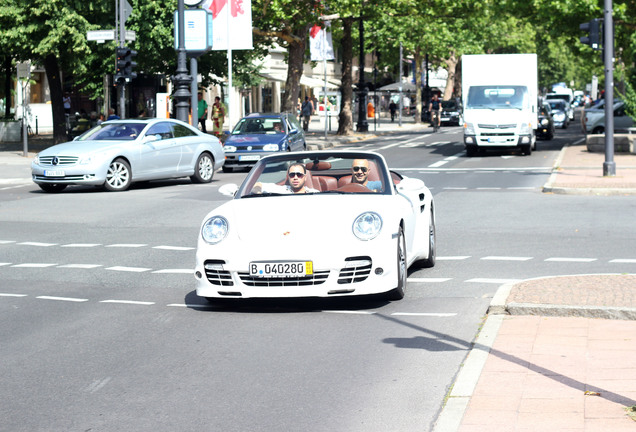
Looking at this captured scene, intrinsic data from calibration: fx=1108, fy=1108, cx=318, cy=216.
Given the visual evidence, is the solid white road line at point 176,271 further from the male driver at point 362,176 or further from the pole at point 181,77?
the pole at point 181,77

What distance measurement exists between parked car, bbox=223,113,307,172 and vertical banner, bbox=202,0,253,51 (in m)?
8.75

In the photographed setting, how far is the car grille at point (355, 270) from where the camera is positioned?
8.75 m

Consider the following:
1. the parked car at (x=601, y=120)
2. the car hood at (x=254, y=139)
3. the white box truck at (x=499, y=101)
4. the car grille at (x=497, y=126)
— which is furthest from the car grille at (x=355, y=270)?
the parked car at (x=601, y=120)

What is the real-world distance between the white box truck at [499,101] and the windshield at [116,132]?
516 inches

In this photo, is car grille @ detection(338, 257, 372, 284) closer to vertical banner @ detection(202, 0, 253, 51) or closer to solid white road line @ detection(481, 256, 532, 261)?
solid white road line @ detection(481, 256, 532, 261)

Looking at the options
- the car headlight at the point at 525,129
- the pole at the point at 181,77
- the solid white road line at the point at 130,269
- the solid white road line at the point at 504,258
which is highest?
the pole at the point at 181,77

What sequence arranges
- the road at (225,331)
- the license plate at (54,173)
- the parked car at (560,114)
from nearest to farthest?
1. the road at (225,331)
2. the license plate at (54,173)
3. the parked car at (560,114)

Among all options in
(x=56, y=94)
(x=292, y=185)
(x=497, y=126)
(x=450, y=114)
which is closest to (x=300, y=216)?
(x=292, y=185)

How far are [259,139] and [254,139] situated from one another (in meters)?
0.13

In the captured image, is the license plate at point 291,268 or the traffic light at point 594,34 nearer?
the license plate at point 291,268

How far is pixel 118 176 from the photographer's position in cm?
2273

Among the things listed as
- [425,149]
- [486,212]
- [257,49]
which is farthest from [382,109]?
[486,212]

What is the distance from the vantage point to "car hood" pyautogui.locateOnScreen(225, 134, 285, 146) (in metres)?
29.2

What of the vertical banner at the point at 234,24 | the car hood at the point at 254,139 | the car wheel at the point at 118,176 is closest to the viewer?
the car wheel at the point at 118,176
